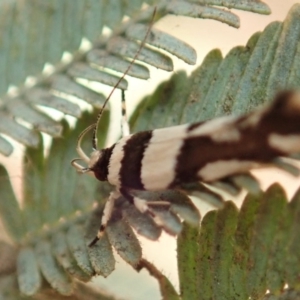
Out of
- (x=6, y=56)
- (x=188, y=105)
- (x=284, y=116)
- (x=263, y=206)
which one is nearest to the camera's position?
(x=284, y=116)

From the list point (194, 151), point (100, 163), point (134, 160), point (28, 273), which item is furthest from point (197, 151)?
point (28, 273)

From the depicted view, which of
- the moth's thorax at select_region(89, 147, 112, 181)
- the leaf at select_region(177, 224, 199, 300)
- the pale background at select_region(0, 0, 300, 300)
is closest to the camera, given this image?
the leaf at select_region(177, 224, 199, 300)

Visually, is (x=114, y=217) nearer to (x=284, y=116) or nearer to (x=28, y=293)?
(x=28, y=293)

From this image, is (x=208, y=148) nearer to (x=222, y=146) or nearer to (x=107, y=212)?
(x=222, y=146)

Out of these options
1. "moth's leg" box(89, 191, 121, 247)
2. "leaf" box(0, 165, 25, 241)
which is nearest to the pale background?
"leaf" box(0, 165, 25, 241)

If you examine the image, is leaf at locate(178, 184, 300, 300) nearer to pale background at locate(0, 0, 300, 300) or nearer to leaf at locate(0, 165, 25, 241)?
pale background at locate(0, 0, 300, 300)

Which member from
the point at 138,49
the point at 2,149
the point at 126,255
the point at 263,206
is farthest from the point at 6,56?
the point at 263,206

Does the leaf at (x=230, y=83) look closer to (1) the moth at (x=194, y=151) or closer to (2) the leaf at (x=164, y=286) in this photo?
(1) the moth at (x=194, y=151)

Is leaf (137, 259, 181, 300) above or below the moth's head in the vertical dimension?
below
